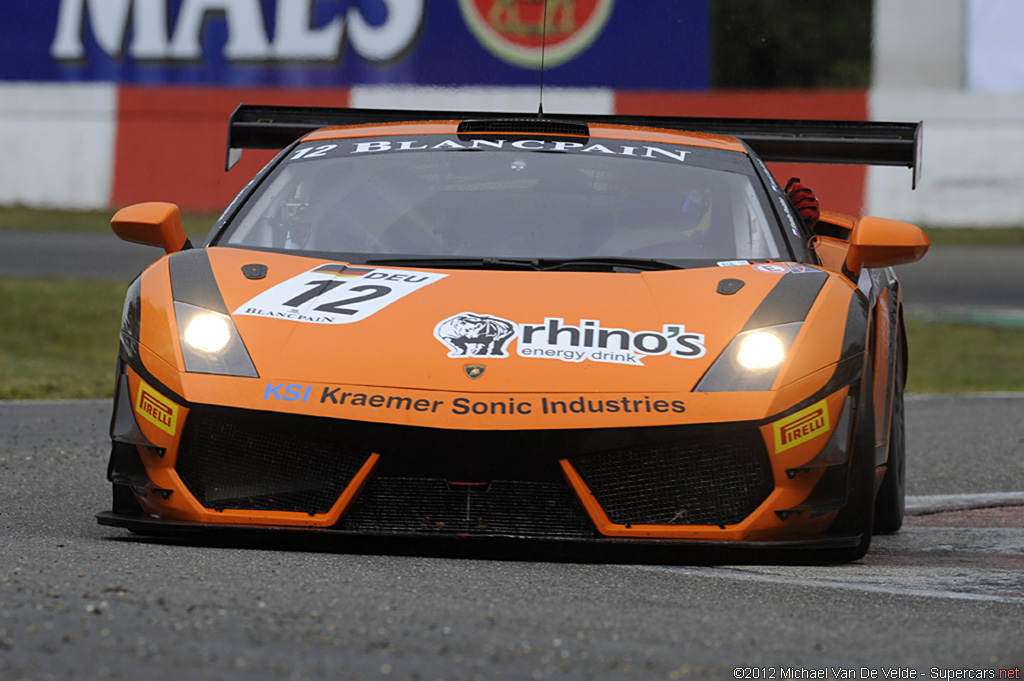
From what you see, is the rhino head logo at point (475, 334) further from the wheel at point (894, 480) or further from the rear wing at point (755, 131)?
the rear wing at point (755, 131)

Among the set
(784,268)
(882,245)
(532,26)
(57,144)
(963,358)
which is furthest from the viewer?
(532,26)

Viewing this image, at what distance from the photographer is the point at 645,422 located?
3.70m

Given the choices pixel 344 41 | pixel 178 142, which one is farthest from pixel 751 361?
pixel 344 41

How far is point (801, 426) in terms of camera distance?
382cm

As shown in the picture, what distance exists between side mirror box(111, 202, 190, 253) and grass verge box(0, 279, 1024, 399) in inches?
150

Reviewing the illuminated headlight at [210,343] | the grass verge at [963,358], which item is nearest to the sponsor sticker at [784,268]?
the illuminated headlight at [210,343]

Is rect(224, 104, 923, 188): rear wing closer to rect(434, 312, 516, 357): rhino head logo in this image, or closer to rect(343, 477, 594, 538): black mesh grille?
rect(434, 312, 516, 357): rhino head logo

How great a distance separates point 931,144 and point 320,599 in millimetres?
17692

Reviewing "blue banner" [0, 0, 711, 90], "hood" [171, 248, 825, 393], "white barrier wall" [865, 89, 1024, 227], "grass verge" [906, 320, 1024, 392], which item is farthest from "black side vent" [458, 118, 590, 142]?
"blue banner" [0, 0, 711, 90]

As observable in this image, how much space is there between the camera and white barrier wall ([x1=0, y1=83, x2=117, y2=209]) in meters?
19.8

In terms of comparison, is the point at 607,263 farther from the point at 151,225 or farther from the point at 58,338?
the point at 58,338

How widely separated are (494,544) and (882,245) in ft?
5.08

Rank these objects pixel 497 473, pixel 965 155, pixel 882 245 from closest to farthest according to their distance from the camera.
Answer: pixel 497 473
pixel 882 245
pixel 965 155

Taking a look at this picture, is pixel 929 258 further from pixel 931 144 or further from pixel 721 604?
pixel 721 604
